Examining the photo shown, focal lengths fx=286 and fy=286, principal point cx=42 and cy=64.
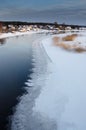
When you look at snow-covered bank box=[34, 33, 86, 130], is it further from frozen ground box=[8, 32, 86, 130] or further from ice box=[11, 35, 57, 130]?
ice box=[11, 35, 57, 130]

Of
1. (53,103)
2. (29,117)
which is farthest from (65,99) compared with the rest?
(29,117)

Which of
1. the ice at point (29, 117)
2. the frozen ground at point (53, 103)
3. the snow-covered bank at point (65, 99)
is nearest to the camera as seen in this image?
the ice at point (29, 117)

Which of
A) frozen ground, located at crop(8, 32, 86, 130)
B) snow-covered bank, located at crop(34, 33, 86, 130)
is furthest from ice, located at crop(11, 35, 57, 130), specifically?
snow-covered bank, located at crop(34, 33, 86, 130)

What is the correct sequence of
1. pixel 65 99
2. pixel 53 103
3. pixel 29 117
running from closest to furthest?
1. pixel 29 117
2. pixel 53 103
3. pixel 65 99

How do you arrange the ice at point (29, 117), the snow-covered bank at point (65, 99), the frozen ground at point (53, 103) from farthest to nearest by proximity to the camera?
the snow-covered bank at point (65, 99), the frozen ground at point (53, 103), the ice at point (29, 117)

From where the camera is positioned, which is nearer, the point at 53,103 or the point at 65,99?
the point at 53,103

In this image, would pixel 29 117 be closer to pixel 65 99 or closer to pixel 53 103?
pixel 53 103

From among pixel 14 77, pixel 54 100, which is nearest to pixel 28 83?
pixel 14 77

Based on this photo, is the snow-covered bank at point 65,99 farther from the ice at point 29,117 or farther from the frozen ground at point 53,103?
the ice at point 29,117

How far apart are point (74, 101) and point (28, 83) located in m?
4.17

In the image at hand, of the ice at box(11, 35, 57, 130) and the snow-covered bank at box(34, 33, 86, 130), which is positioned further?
the snow-covered bank at box(34, 33, 86, 130)

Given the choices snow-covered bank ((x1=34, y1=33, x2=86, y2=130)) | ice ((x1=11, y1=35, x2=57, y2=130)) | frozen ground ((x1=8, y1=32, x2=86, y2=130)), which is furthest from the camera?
snow-covered bank ((x1=34, y1=33, x2=86, y2=130))

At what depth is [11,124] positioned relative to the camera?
9.23 meters

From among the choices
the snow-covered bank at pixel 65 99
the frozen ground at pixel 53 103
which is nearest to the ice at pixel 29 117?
the frozen ground at pixel 53 103
